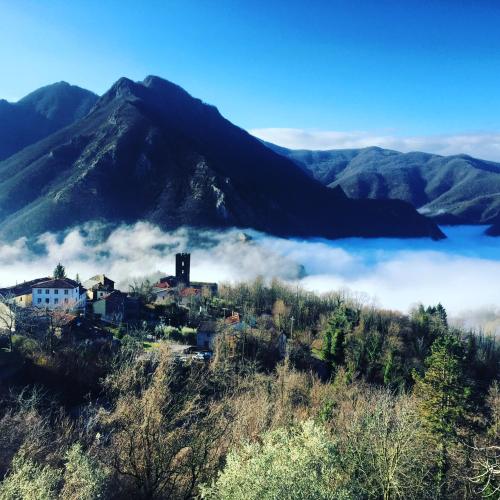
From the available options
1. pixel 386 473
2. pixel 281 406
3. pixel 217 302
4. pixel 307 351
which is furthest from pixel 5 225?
pixel 386 473

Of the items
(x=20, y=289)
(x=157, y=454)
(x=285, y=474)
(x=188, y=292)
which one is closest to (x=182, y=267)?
(x=188, y=292)

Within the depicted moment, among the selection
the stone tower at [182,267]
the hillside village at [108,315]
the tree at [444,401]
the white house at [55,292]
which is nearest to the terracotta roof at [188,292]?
the hillside village at [108,315]

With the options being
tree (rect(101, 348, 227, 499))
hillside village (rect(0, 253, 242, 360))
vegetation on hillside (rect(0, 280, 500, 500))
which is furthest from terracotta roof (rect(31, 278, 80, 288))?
tree (rect(101, 348, 227, 499))

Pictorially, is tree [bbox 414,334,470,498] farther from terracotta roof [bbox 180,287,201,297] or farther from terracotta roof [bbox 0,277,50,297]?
terracotta roof [bbox 180,287,201,297]

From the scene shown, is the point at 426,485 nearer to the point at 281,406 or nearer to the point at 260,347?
the point at 281,406

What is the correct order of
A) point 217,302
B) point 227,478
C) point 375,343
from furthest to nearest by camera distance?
point 217,302
point 375,343
point 227,478

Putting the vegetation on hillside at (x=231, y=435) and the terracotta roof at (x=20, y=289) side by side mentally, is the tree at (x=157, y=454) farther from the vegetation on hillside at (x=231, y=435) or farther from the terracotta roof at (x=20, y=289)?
the terracotta roof at (x=20, y=289)
